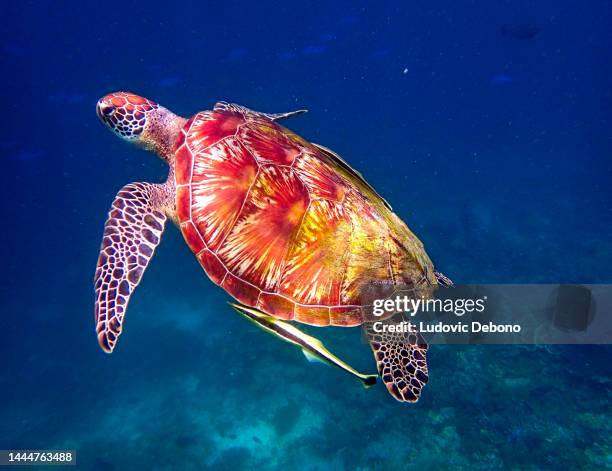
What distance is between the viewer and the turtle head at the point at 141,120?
157 inches

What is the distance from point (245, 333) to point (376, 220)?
286 inches

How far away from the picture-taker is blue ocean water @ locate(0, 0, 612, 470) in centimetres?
630

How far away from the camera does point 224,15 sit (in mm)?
25891

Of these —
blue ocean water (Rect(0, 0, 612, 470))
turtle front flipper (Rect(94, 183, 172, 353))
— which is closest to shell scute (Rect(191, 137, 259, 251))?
turtle front flipper (Rect(94, 183, 172, 353))

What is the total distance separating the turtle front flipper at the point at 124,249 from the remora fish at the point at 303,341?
1.13 metres

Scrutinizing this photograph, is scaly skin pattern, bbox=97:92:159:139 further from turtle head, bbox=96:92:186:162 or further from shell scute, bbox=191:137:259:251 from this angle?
shell scute, bbox=191:137:259:251

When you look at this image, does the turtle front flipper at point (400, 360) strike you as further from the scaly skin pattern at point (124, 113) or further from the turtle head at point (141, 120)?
the scaly skin pattern at point (124, 113)

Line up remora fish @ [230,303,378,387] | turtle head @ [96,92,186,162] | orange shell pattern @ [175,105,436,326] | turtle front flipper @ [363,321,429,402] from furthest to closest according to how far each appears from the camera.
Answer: turtle head @ [96,92,186,162] < turtle front flipper @ [363,321,429,402] < orange shell pattern @ [175,105,436,326] < remora fish @ [230,303,378,387]

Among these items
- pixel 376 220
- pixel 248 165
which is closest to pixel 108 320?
pixel 248 165

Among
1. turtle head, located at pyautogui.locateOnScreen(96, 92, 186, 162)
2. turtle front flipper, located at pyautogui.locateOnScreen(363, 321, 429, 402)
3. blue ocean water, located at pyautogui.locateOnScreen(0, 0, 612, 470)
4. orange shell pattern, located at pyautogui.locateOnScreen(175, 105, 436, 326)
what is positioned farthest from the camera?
blue ocean water, located at pyautogui.locateOnScreen(0, 0, 612, 470)

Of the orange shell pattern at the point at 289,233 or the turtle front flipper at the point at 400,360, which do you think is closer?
the orange shell pattern at the point at 289,233

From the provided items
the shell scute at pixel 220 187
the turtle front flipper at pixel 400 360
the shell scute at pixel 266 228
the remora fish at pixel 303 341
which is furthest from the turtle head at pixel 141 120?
the turtle front flipper at pixel 400 360

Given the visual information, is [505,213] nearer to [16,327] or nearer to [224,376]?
[224,376]

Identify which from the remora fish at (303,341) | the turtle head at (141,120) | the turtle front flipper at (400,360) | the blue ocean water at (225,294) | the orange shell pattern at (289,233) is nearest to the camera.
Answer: the remora fish at (303,341)
